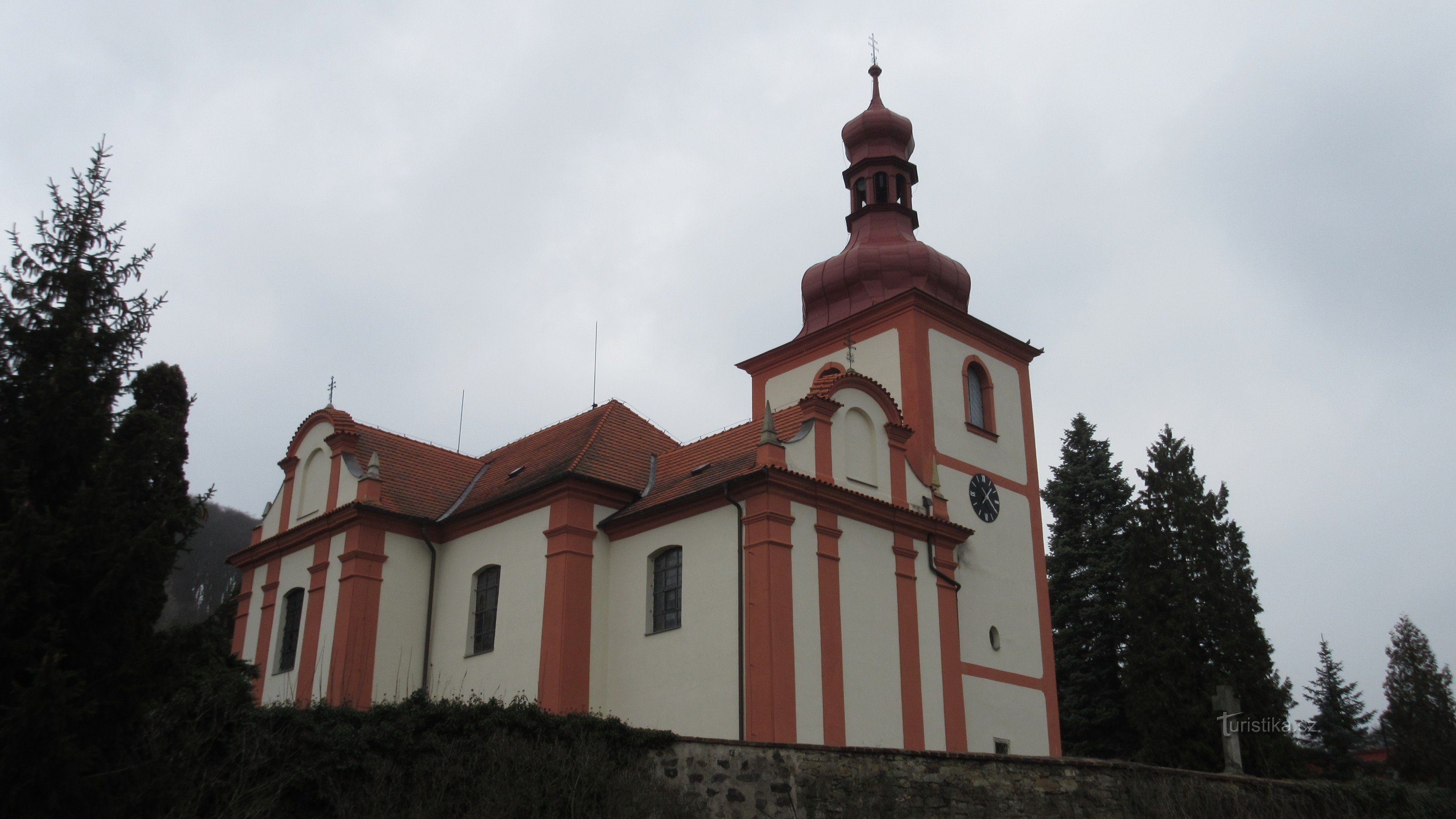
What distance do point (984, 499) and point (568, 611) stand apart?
358 inches

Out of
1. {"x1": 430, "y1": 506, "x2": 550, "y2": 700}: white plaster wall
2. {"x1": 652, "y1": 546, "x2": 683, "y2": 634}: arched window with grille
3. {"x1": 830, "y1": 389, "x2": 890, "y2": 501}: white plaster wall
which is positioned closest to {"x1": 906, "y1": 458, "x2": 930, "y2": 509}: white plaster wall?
{"x1": 830, "y1": 389, "x2": 890, "y2": 501}: white plaster wall

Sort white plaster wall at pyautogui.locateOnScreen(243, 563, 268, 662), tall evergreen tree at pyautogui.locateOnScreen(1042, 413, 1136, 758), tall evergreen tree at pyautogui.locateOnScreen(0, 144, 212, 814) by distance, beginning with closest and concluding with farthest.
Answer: tall evergreen tree at pyautogui.locateOnScreen(0, 144, 212, 814) → white plaster wall at pyautogui.locateOnScreen(243, 563, 268, 662) → tall evergreen tree at pyautogui.locateOnScreen(1042, 413, 1136, 758)

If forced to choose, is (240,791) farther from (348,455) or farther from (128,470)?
(348,455)

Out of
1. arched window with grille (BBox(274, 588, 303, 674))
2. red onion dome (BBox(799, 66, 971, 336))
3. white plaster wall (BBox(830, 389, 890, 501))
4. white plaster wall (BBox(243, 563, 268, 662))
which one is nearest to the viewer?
white plaster wall (BBox(830, 389, 890, 501))

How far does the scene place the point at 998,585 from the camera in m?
24.5

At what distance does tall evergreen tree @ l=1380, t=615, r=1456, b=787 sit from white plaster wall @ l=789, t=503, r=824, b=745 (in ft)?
46.7

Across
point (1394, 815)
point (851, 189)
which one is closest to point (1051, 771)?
point (1394, 815)

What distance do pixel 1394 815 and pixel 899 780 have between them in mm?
8414

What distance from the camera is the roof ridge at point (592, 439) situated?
22672 mm

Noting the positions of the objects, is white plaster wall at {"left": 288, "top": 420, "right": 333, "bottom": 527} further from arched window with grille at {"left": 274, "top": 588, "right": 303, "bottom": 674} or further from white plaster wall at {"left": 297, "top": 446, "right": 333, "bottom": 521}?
arched window with grille at {"left": 274, "top": 588, "right": 303, "bottom": 674}

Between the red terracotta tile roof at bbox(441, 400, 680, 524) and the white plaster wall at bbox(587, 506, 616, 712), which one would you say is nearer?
the white plaster wall at bbox(587, 506, 616, 712)

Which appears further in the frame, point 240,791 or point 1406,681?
point 1406,681

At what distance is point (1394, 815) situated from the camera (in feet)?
58.7

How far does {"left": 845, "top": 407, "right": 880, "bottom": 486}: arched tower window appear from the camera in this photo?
22.1m
